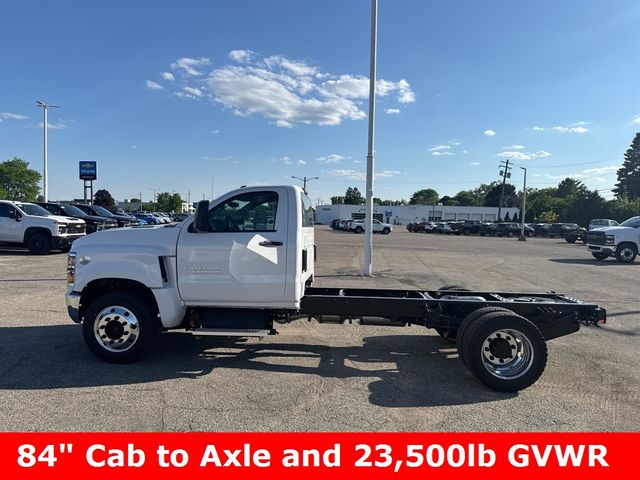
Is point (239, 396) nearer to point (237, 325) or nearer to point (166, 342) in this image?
point (237, 325)

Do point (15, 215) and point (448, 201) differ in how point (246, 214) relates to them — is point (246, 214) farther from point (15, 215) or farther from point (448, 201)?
point (448, 201)

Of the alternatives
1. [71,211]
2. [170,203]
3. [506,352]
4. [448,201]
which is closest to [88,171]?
[71,211]

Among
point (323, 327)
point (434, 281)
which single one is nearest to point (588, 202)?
point (434, 281)

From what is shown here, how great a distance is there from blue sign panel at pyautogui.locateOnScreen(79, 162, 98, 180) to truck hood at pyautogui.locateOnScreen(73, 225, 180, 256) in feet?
160

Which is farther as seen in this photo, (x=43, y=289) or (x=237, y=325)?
(x=43, y=289)

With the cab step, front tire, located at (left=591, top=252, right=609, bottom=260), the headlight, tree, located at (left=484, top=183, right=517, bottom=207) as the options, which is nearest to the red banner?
the cab step

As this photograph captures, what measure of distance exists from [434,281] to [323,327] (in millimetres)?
6130

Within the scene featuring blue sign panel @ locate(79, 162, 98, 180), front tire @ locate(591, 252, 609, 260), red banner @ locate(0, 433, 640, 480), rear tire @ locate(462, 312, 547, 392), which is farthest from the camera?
blue sign panel @ locate(79, 162, 98, 180)

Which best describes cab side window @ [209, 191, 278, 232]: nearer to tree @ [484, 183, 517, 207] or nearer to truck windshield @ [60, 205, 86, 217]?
truck windshield @ [60, 205, 86, 217]

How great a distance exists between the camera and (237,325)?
4.94 metres

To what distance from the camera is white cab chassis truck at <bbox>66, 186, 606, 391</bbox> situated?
15.8 feet

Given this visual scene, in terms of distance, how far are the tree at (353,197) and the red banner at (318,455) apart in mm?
145568

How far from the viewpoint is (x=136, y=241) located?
492 cm

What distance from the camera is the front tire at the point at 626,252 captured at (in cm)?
1853
